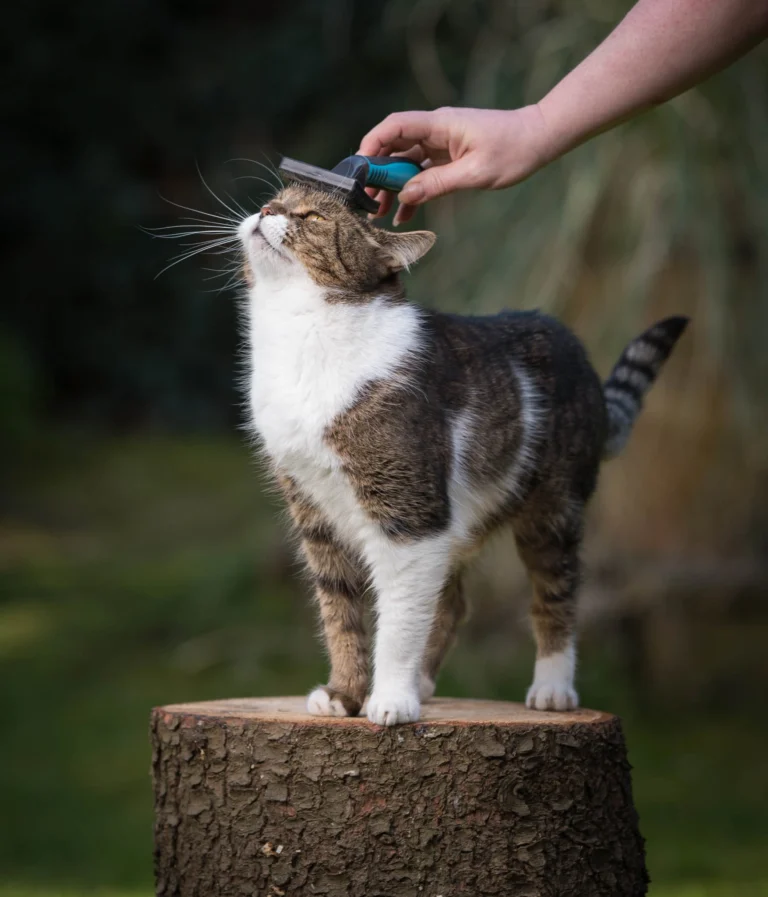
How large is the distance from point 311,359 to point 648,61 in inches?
29.2

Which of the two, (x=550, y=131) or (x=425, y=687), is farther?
(x=425, y=687)

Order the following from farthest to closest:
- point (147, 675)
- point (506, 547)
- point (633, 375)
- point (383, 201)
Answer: point (147, 675)
point (506, 547)
point (633, 375)
point (383, 201)

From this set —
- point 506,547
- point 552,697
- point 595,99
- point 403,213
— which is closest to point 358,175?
point 403,213

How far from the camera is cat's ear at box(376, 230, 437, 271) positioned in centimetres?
207

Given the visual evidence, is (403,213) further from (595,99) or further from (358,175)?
(595,99)

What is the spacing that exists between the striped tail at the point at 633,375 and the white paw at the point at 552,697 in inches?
19.3

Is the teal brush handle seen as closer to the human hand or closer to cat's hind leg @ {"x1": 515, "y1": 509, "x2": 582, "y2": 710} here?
the human hand

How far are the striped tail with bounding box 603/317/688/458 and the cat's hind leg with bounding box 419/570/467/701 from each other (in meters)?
0.42

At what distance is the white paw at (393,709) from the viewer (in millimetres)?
1946

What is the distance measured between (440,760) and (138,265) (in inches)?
254

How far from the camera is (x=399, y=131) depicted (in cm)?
211

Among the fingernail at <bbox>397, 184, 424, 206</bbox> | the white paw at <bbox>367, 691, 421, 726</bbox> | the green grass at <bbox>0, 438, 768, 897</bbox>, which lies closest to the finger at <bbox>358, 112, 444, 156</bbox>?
the fingernail at <bbox>397, 184, 424, 206</bbox>

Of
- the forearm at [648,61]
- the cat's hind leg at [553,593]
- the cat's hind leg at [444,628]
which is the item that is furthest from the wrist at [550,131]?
the cat's hind leg at [444,628]

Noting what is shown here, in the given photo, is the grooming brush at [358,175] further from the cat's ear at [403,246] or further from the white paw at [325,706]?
the white paw at [325,706]
